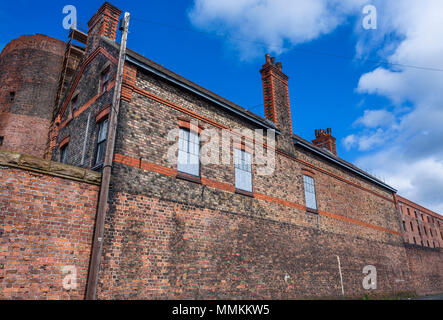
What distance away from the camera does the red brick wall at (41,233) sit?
7.12 meters

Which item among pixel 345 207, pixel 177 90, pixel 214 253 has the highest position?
pixel 177 90

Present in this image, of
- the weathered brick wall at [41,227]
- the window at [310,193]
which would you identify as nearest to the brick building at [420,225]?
the window at [310,193]

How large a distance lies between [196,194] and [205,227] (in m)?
1.14

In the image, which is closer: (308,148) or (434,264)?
(308,148)

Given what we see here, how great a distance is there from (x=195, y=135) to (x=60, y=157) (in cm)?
592

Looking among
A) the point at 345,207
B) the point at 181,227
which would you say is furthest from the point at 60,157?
the point at 345,207

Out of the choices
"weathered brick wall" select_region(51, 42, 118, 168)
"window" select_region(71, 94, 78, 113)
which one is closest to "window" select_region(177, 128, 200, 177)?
"weathered brick wall" select_region(51, 42, 118, 168)

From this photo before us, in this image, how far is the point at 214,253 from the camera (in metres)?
10.8

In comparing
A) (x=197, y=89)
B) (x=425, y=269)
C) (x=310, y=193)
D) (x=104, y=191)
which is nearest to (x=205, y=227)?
(x=104, y=191)

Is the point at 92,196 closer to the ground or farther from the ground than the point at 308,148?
closer to the ground

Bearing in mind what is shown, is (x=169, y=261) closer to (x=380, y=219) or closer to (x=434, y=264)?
(x=380, y=219)

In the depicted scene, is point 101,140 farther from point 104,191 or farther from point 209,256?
point 209,256

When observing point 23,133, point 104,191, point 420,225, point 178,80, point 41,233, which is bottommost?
point 41,233

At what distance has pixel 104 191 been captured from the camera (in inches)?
339
